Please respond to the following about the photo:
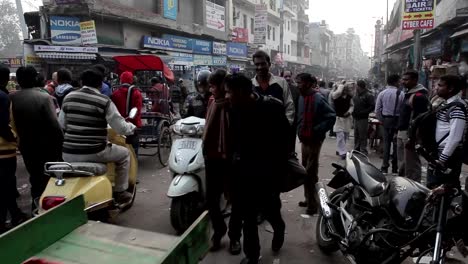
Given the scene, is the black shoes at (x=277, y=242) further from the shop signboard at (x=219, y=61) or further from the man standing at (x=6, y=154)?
the shop signboard at (x=219, y=61)

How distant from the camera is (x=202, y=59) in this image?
24.4 meters

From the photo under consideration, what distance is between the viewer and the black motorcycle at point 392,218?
2.74 meters

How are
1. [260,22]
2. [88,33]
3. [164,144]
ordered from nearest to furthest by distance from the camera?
[164,144] → [88,33] → [260,22]

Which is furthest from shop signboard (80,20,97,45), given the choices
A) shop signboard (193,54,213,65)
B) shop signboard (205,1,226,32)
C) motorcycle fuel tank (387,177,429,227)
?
motorcycle fuel tank (387,177,429,227)

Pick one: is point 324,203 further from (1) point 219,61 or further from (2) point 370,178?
(1) point 219,61

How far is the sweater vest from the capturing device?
13.1 feet

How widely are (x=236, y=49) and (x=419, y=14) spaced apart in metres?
21.0

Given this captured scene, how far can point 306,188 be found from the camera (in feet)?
16.9

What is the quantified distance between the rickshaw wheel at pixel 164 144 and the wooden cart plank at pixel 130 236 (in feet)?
16.6

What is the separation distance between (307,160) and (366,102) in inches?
151

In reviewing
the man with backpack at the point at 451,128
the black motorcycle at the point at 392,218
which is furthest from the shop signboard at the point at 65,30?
the man with backpack at the point at 451,128

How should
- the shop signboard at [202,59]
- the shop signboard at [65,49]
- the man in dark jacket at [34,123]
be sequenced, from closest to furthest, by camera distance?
the man in dark jacket at [34,123] → the shop signboard at [65,49] → the shop signboard at [202,59]

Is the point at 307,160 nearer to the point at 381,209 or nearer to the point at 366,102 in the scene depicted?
the point at 381,209

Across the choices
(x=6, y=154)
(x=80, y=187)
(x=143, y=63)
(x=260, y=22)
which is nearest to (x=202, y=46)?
(x=260, y=22)
